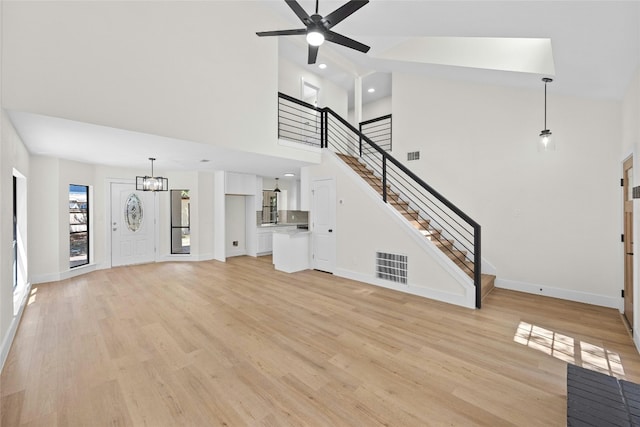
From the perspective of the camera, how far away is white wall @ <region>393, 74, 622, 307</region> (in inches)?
159

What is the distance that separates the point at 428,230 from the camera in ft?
16.8

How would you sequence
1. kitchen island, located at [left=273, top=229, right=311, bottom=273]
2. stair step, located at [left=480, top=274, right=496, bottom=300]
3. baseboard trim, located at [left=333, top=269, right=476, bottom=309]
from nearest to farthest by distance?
baseboard trim, located at [left=333, top=269, right=476, bottom=309]
stair step, located at [left=480, top=274, right=496, bottom=300]
kitchen island, located at [left=273, top=229, right=311, bottom=273]

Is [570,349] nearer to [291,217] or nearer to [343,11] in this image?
[343,11]

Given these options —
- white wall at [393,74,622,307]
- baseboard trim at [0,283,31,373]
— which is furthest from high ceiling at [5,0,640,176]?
baseboard trim at [0,283,31,373]

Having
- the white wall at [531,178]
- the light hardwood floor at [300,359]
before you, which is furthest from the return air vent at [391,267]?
the white wall at [531,178]

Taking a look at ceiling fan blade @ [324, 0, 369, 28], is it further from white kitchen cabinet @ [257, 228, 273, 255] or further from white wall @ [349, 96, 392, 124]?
white kitchen cabinet @ [257, 228, 273, 255]

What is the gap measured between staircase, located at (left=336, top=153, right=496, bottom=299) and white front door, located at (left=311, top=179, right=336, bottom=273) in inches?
33.3

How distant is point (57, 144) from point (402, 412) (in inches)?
228

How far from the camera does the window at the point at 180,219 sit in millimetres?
7539

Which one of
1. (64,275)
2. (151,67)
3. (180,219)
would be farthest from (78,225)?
(151,67)

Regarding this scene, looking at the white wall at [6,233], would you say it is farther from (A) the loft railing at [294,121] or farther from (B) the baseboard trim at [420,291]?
(B) the baseboard trim at [420,291]

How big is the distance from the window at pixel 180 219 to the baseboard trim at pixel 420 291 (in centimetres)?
466

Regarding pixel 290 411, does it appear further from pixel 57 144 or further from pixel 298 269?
pixel 57 144

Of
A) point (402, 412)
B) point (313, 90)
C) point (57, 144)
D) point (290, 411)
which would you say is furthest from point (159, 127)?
point (313, 90)
